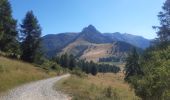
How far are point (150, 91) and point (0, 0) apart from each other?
142 feet

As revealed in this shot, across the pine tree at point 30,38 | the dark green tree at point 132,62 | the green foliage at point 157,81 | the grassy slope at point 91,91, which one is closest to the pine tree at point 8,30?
the pine tree at point 30,38

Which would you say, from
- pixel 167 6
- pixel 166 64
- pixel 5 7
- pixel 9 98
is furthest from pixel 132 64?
Result: pixel 166 64

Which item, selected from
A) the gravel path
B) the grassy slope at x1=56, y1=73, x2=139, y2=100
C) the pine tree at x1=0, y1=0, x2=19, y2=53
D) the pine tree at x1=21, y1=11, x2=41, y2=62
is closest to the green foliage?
the grassy slope at x1=56, y1=73, x2=139, y2=100

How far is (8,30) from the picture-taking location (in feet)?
231

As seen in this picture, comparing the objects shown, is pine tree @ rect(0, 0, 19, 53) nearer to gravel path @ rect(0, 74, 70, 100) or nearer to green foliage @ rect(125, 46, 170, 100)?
gravel path @ rect(0, 74, 70, 100)

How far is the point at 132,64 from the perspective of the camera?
77000 mm

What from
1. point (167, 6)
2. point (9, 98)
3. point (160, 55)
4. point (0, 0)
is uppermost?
point (0, 0)

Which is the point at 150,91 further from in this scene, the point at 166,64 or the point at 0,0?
the point at 0,0

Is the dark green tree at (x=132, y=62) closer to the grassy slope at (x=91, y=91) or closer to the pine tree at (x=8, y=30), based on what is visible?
the pine tree at (x=8, y=30)

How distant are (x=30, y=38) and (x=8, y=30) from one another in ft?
18.8

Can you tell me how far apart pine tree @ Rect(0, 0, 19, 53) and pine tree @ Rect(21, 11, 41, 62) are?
3.06 metres

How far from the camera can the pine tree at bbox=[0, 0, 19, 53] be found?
68375 millimetres

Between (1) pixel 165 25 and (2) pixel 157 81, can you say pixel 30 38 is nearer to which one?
(1) pixel 165 25

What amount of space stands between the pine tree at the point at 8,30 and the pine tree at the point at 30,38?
10.0 ft
